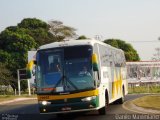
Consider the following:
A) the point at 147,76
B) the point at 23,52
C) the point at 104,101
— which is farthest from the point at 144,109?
the point at 23,52

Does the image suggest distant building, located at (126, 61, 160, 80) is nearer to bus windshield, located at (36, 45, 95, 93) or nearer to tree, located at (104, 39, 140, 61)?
bus windshield, located at (36, 45, 95, 93)

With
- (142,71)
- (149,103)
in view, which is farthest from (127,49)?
(149,103)

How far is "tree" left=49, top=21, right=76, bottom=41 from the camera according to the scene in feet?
320

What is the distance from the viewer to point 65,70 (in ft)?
65.9

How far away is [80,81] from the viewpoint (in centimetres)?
2000

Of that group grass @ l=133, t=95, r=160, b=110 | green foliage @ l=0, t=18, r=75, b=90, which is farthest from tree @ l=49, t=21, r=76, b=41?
grass @ l=133, t=95, r=160, b=110

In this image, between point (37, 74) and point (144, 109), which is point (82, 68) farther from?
point (144, 109)

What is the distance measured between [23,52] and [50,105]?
2157 inches

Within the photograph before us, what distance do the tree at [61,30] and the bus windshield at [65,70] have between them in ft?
252

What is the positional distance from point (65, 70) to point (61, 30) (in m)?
78.4

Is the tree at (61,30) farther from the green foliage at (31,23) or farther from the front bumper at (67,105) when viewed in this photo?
the front bumper at (67,105)

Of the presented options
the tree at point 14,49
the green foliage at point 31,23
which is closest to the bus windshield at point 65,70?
the tree at point 14,49

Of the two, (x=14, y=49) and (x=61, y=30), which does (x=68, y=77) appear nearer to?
(x=14, y=49)

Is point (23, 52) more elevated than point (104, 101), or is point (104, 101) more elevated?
point (23, 52)
